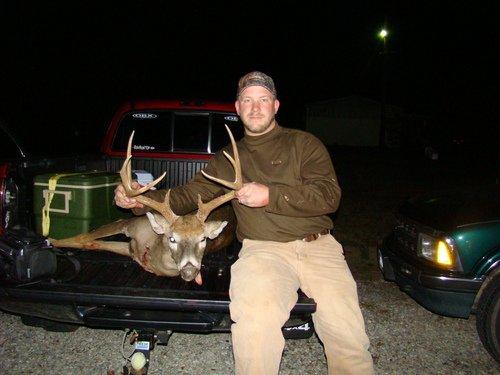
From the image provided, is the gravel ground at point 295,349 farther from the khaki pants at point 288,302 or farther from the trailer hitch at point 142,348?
the khaki pants at point 288,302

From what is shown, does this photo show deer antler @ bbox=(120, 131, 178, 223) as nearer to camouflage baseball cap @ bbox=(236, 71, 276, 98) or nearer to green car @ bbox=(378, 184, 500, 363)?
camouflage baseball cap @ bbox=(236, 71, 276, 98)

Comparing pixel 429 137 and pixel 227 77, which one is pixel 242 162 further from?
pixel 227 77

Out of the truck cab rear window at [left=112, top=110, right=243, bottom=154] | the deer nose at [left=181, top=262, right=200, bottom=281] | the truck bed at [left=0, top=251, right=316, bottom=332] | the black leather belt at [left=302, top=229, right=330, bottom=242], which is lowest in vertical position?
the truck bed at [left=0, top=251, right=316, bottom=332]

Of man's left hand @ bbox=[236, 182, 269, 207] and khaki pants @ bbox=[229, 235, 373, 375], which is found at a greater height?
man's left hand @ bbox=[236, 182, 269, 207]

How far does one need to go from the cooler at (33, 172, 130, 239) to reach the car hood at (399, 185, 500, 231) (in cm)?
319

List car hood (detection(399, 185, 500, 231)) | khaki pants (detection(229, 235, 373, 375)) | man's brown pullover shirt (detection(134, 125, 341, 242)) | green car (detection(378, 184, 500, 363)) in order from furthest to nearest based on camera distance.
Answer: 1. car hood (detection(399, 185, 500, 231))
2. green car (detection(378, 184, 500, 363))
3. man's brown pullover shirt (detection(134, 125, 341, 242))
4. khaki pants (detection(229, 235, 373, 375))

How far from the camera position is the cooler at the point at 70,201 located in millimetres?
4363

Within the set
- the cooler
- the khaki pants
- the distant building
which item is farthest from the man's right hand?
the distant building

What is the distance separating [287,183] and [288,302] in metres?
0.96

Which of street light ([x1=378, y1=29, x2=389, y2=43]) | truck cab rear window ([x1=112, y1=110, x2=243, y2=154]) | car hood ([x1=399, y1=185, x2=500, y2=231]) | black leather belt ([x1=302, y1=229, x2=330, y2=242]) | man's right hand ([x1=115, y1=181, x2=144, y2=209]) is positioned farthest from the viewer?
street light ([x1=378, y1=29, x2=389, y2=43])

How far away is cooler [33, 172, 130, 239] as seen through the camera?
4363 mm

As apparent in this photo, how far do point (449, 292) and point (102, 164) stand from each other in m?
4.08

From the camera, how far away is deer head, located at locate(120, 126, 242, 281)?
386 cm

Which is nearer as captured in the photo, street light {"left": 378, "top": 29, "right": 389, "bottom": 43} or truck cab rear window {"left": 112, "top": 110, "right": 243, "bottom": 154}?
truck cab rear window {"left": 112, "top": 110, "right": 243, "bottom": 154}
